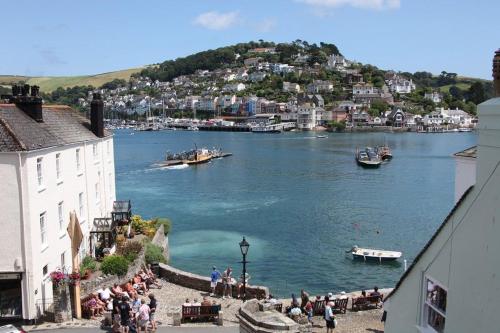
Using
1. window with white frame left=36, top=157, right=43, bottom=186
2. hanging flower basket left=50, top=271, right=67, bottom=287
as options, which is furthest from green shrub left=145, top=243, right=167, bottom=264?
window with white frame left=36, top=157, right=43, bottom=186

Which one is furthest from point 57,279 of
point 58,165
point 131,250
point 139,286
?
point 131,250

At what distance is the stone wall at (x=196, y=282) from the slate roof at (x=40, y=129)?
824 centimetres

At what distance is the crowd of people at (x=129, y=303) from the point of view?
18031 millimetres

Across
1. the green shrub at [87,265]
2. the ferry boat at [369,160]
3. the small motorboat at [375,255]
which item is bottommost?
the small motorboat at [375,255]

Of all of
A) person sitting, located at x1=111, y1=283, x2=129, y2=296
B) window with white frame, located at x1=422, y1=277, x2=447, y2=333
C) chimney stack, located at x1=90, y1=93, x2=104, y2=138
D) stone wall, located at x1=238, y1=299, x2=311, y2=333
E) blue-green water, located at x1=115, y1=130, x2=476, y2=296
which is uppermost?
chimney stack, located at x1=90, y1=93, x2=104, y2=138

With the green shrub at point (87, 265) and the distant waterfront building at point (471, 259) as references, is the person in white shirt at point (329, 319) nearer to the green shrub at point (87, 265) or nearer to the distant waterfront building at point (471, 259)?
the distant waterfront building at point (471, 259)

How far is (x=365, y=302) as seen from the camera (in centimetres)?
2205

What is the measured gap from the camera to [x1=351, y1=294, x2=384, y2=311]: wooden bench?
21938 millimetres

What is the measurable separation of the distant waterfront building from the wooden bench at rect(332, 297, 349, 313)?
14.9 metres

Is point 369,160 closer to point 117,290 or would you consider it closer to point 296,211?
point 296,211

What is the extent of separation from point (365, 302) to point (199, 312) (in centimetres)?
714

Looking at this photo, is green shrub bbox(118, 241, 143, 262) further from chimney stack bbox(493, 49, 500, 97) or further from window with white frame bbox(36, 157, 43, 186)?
chimney stack bbox(493, 49, 500, 97)

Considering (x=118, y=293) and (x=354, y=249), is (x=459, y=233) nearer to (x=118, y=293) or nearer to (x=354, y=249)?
(x=118, y=293)

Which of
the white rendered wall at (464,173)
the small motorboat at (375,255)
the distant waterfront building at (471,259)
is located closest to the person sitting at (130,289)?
the white rendered wall at (464,173)
